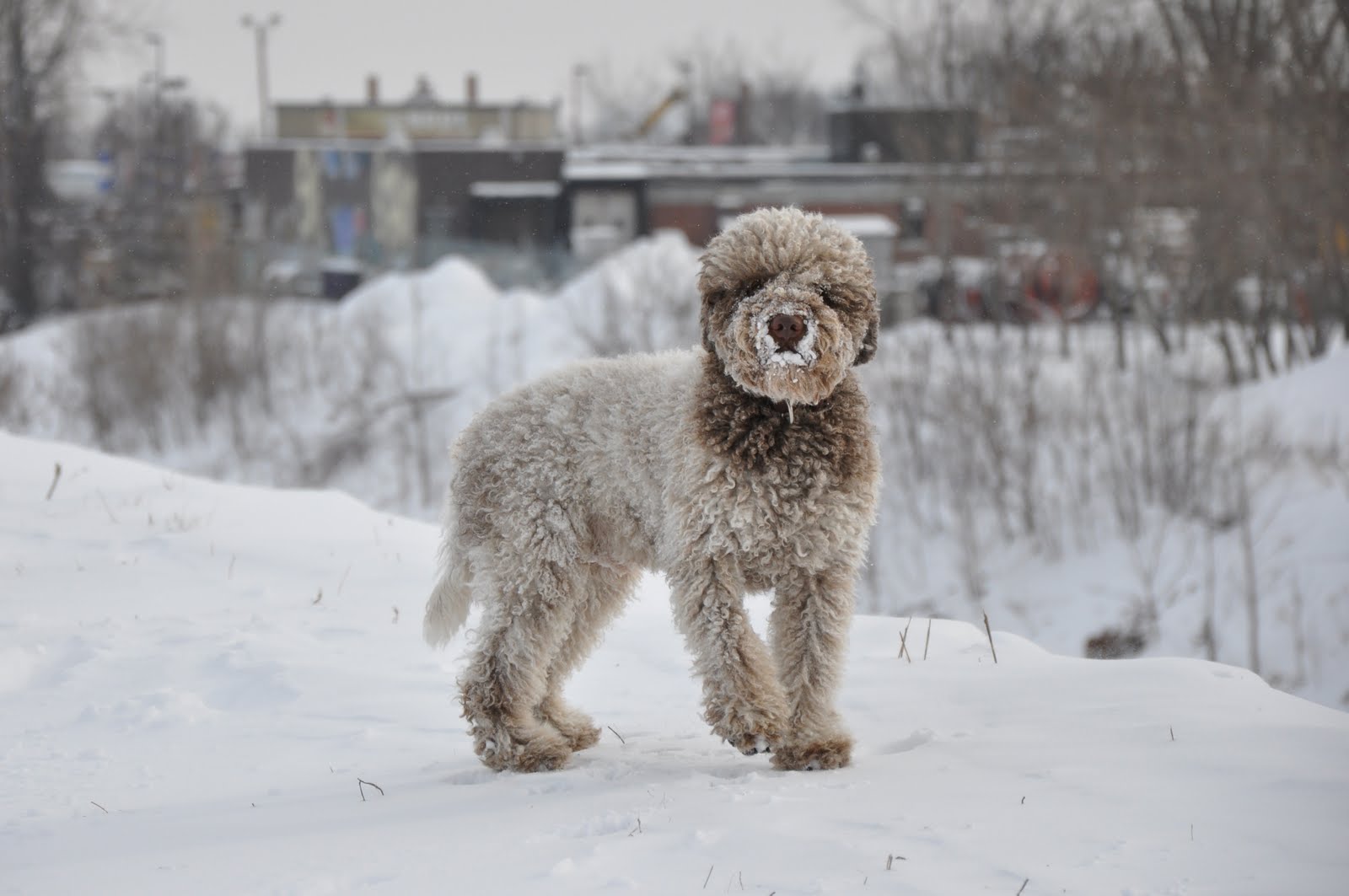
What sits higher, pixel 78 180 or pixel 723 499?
pixel 78 180

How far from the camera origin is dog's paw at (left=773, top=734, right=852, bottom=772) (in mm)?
4652

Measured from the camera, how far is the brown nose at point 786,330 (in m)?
4.53

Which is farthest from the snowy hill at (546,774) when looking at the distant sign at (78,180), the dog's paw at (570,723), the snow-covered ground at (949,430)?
the distant sign at (78,180)

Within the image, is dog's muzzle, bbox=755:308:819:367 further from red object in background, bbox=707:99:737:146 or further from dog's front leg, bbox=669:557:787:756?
red object in background, bbox=707:99:737:146

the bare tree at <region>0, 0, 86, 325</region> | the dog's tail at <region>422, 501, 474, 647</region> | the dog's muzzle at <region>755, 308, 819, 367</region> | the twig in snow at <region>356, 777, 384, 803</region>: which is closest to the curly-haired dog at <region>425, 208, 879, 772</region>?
the dog's muzzle at <region>755, 308, 819, 367</region>

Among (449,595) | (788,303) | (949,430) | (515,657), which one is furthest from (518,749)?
(949,430)

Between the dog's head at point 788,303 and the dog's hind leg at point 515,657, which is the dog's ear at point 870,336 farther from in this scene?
the dog's hind leg at point 515,657

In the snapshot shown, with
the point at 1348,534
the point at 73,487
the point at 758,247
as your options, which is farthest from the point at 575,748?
the point at 1348,534

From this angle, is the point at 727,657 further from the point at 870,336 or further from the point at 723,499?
the point at 870,336

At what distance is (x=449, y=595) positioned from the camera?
5.34 m

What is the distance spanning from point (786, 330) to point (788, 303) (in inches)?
3.9

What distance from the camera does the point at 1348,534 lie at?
17.1 meters

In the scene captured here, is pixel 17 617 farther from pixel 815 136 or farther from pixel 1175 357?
pixel 815 136

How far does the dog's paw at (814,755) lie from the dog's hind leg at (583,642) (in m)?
0.89
